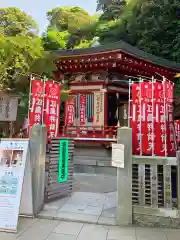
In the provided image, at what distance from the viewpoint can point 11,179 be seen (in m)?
3.64

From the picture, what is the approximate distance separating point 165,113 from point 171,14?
1393cm

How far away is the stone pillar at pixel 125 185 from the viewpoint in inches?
144

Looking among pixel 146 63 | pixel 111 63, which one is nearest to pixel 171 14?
pixel 146 63

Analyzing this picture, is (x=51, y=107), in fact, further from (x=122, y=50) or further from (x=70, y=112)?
(x=122, y=50)

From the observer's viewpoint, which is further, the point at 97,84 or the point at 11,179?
the point at 97,84

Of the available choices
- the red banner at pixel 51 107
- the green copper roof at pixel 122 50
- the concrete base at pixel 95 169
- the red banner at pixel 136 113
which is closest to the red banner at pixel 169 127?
the red banner at pixel 136 113

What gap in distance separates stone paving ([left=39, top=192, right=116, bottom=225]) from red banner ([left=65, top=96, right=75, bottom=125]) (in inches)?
182

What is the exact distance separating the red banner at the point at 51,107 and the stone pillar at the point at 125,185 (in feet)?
14.1

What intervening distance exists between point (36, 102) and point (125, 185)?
4.95m

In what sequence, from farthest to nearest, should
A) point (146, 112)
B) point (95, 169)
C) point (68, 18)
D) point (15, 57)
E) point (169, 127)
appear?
point (68, 18) < point (95, 169) < point (15, 57) < point (146, 112) < point (169, 127)

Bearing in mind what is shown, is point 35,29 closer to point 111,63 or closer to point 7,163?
point 111,63

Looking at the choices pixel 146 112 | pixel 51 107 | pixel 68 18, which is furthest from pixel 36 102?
pixel 68 18

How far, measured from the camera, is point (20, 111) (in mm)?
8422

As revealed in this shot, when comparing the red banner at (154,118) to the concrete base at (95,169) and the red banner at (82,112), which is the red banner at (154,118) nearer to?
the concrete base at (95,169)
